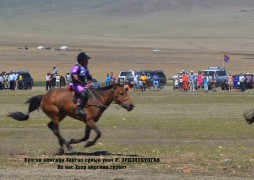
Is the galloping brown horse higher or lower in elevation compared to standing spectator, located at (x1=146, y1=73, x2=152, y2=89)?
lower

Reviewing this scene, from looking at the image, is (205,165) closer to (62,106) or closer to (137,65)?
(62,106)

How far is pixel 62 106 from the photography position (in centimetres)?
1920

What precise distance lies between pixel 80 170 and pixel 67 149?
364cm

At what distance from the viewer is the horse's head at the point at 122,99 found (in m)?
→ 19.1

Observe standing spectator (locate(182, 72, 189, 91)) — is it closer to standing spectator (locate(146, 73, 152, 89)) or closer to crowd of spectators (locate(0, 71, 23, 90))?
standing spectator (locate(146, 73, 152, 89))

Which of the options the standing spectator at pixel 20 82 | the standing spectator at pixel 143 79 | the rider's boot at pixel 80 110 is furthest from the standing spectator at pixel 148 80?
the rider's boot at pixel 80 110

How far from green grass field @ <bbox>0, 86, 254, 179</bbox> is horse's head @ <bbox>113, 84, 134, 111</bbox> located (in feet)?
3.42

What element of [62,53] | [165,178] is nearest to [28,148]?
[165,178]

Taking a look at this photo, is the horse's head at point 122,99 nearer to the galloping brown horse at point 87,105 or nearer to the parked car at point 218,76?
the galloping brown horse at point 87,105

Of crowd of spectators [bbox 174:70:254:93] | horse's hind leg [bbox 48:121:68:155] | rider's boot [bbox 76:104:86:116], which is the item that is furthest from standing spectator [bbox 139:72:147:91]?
rider's boot [bbox 76:104:86:116]

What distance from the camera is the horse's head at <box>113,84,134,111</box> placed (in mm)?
19141

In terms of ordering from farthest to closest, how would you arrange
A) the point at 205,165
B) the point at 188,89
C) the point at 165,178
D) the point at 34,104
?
the point at 188,89 < the point at 34,104 < the point at 205,165 < the point at 165,178

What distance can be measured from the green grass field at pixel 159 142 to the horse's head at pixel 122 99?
104 centimetres


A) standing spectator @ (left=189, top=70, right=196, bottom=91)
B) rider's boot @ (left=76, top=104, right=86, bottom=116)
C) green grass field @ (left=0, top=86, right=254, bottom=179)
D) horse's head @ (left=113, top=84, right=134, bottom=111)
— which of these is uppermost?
standing spectator @ (left=189, top=70, right=196, bottom=91)
